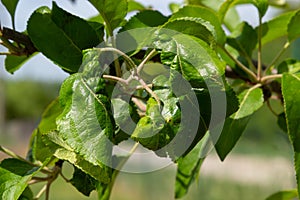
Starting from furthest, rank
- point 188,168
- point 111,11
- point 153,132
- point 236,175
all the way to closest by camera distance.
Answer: point 236,175
point 188,168
point 111,11
point 153,132

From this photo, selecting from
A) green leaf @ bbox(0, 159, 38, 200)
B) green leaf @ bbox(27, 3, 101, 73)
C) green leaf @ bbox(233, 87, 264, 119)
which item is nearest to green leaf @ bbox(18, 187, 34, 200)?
green leaf @ bbox(0, 159, 38, 200)

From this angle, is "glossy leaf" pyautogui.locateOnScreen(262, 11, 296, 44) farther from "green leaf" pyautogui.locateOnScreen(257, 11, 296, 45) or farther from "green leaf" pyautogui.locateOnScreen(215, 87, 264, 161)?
"green leaf" pyautogui.locateOnScreen(215, 87, 264, 161)

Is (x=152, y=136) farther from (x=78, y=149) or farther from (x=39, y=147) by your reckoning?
(x=39, y=147)

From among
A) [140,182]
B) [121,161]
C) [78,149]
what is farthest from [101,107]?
→ [140,182]

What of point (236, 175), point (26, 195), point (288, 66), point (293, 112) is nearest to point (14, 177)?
point (26, 195)

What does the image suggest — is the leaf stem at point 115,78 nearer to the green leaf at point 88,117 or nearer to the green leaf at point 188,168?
the green leaf at point 88,117

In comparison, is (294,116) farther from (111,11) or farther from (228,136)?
(111,11)
